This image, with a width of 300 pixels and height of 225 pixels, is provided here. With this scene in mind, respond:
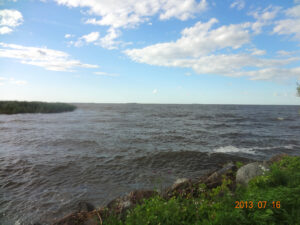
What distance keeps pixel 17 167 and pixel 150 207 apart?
990cm

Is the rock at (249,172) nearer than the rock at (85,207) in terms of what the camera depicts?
No

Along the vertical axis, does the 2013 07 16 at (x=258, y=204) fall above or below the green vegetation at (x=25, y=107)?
below

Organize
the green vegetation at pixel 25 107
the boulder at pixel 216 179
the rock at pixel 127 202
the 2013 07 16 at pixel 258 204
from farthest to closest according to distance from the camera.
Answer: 1. the green vegetation at pixel 25 107
2. the boulder at pixel 216 179
3. the rock at pixel 127 202
4. the 2013 07 16 at pixel 258 204

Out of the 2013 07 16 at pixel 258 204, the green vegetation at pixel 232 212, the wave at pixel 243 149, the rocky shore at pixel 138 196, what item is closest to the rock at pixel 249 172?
the rocky shore at pixel 138 196

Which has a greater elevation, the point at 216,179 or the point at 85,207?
the point at 216,179

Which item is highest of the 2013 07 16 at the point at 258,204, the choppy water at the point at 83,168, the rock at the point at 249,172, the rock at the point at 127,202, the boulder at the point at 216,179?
the 2013 07 16 at the point at 258,204

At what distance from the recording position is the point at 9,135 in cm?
1770

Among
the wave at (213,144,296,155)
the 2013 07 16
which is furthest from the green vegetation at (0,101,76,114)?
the 2013 07 16

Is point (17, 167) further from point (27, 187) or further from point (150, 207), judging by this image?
point (150, 207)

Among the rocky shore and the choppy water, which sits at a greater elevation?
the rocky shore

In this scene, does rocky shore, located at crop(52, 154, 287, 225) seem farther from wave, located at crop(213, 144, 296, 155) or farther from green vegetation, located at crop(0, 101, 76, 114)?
green vegetation, located at crop(0, 101, 76, 114)

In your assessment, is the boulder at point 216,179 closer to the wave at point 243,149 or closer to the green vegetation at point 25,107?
the wave at point 243,149

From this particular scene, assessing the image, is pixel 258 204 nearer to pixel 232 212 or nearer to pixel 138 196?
pixel 232 212

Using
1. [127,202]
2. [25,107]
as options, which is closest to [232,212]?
[127,202]
